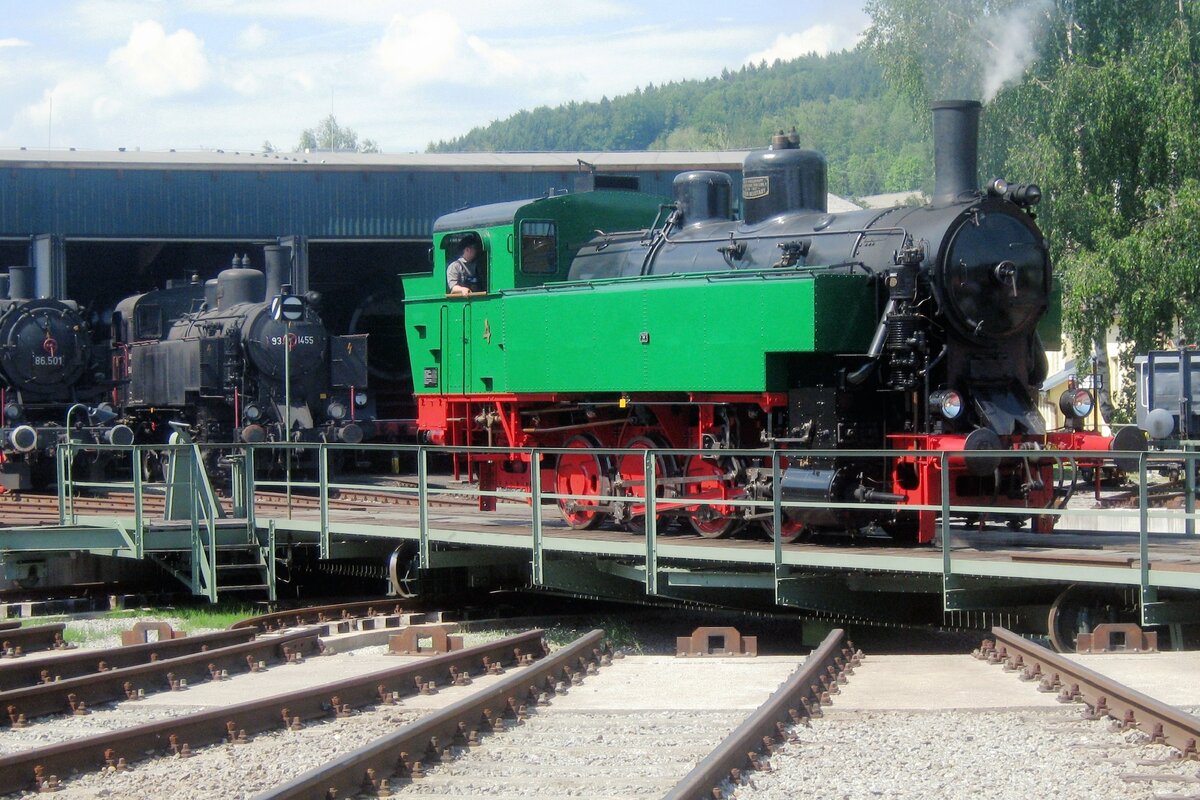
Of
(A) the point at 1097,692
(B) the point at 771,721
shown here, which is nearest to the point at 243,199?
(B) the point at 771,721

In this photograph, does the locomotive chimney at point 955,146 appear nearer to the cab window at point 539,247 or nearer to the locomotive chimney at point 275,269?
the cab window at point 539,247

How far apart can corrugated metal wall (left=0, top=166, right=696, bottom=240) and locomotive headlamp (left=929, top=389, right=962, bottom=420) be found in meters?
17.9

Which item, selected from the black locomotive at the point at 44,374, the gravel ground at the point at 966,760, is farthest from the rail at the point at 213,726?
the black locomotive at the point at 44,374

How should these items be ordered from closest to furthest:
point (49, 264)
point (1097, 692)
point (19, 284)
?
1. point (1097, 692)
2. point (19, 284)
3. point (49, 264)

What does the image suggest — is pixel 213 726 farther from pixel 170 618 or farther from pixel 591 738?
pixel 170 618

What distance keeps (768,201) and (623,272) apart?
175cm

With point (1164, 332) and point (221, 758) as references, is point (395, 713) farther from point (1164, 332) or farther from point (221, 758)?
point (1164, 332)

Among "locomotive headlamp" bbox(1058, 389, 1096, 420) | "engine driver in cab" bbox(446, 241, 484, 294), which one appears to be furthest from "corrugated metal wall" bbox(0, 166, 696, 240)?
"locomotive headlamp" bbox(1058, 389, 1096, 420)

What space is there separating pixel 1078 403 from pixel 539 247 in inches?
230

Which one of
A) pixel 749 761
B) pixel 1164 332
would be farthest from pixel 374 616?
pixel 1164 332

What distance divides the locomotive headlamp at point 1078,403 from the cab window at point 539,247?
5.60 metres

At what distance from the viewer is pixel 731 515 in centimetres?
1316

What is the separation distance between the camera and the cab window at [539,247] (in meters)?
15.6

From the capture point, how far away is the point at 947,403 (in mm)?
12281
